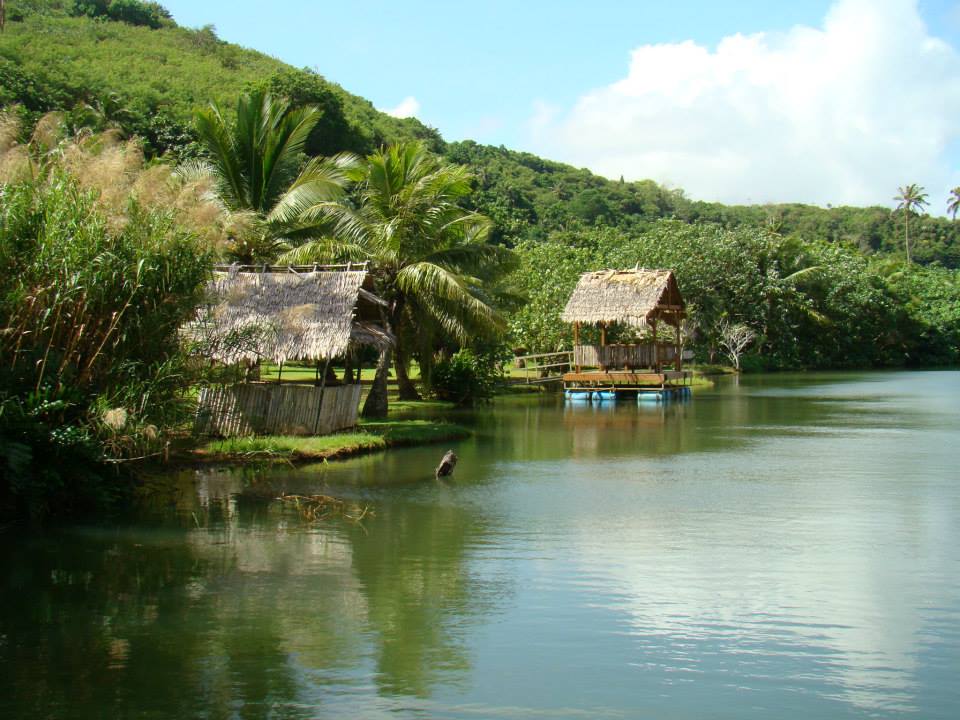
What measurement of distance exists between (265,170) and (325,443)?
7.42 m

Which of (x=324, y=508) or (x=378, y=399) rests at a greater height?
(x=378, y=399)

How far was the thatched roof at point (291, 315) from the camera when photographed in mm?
16578

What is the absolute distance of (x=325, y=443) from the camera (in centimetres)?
1662

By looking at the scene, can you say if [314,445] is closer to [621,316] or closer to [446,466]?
[446,466]

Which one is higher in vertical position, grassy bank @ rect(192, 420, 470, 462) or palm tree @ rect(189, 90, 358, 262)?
palm tree @ rect(189, 90, 358, 262)

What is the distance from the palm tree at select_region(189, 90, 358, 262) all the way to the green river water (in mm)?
7509

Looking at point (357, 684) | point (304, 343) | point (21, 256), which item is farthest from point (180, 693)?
point (304, 343)

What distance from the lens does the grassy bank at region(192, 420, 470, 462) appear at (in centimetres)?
1538

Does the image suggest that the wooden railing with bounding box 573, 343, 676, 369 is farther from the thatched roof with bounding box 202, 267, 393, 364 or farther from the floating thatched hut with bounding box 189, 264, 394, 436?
the floating thatched hut with bounding box 189, 264, 394, 436

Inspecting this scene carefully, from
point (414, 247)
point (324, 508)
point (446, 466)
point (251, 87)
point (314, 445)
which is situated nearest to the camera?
point (324, 508)

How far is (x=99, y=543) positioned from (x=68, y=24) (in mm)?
70059

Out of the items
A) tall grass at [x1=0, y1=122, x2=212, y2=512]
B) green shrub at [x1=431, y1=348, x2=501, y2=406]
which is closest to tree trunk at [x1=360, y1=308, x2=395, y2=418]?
green shrub at [x1=431, y1=348, x2=501, y2=406]

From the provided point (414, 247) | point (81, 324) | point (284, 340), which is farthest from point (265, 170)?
point (81, 324)

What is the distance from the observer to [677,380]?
34.6 metres
